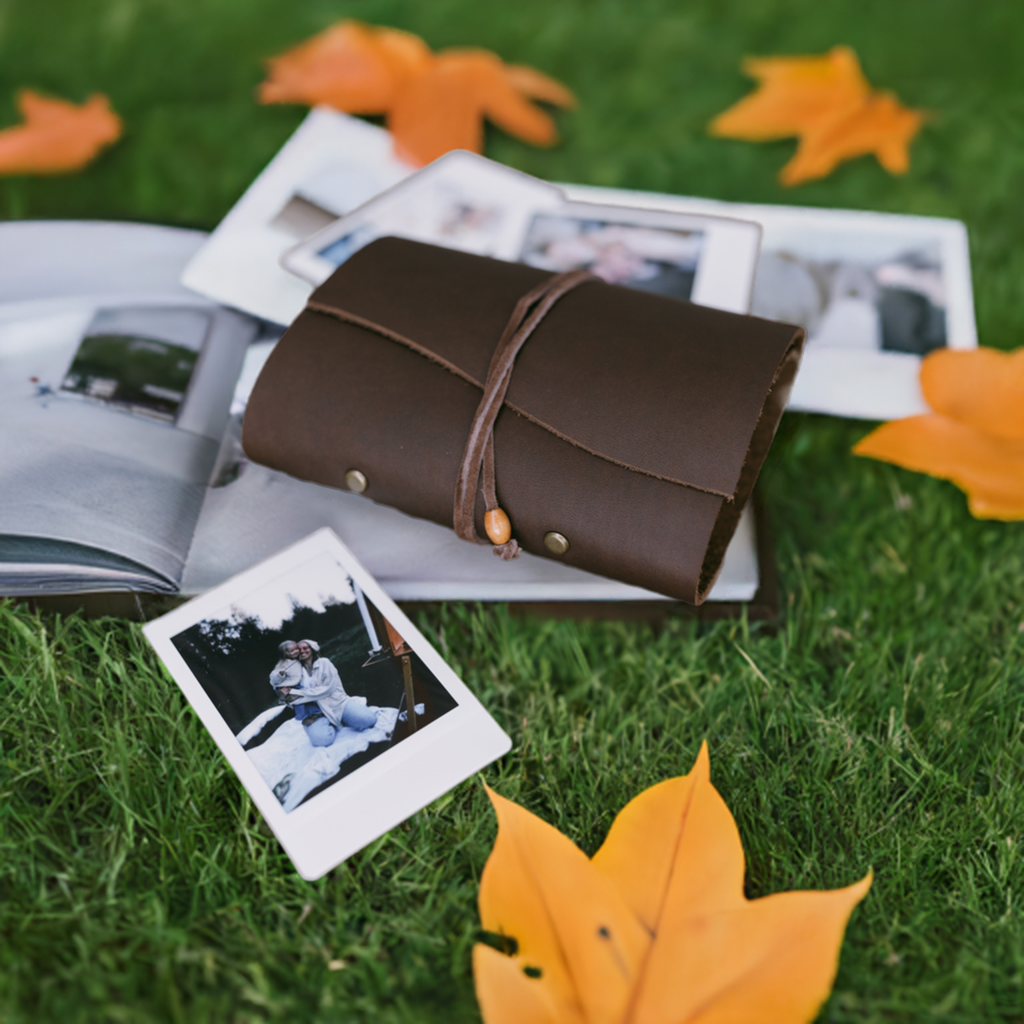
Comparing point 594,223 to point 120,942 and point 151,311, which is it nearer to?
point 151,311

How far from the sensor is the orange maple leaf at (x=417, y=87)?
4.55 feet

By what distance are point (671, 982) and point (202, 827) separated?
0.44 meters

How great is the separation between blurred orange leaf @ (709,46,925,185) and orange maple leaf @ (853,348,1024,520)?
44 centimetres

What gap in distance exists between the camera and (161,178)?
138 centimetres

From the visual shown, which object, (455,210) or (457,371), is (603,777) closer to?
(457,371)

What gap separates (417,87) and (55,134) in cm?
57

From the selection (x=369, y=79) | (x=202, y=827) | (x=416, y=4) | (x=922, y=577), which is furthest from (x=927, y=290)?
(x=202, y=827)

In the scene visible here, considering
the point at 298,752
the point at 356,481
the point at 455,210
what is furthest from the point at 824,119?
the point at 298,752

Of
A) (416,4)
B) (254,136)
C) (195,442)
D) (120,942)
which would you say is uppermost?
(416,4)

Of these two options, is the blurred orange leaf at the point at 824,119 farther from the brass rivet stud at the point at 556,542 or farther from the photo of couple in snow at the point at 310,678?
the photo of couple in snow at the point at 310,678

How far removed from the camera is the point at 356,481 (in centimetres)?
93

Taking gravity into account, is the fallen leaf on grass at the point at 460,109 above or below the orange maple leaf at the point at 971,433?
above

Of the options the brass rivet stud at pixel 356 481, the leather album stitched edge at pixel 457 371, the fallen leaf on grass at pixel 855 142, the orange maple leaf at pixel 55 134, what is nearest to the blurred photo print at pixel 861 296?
the fallen leaf on grass at pixel 855 142

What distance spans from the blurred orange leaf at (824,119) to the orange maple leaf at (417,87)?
0.31 meters
